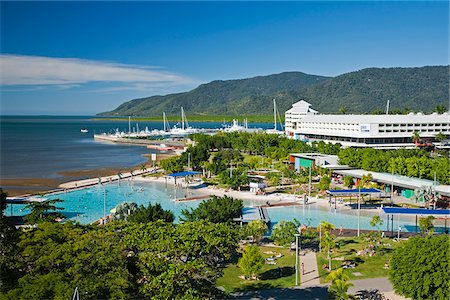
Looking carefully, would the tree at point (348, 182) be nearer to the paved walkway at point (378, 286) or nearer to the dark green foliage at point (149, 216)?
the dark green foliage at point (149, 216)

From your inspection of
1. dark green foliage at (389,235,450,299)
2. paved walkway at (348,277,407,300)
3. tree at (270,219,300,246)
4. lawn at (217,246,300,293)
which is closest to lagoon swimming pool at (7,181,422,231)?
tree at (270,219,300,246)

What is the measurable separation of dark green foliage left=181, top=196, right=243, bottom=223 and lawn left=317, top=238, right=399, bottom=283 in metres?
6.38

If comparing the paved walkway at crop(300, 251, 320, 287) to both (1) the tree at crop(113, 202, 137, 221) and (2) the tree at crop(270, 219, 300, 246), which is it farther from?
(1) the tree at crop(113, 202, 137, 221)

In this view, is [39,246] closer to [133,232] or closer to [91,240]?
[91,240]

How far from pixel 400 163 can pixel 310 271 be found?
84.4 ft

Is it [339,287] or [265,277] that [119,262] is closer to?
[339,287]

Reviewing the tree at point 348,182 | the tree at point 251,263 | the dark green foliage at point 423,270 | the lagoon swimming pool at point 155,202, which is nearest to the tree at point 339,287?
the dark green foliage at point 423,270

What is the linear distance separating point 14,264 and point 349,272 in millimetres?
14017

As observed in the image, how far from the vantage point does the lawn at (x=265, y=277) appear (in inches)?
755

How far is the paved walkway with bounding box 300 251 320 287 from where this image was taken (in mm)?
19547

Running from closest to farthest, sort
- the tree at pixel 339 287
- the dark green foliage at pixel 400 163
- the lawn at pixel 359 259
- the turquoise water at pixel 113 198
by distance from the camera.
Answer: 1. the tree at pixel 339 287
2. the lawn at pixel 359 259
3. the turquoise water at pixel 113 198
4. the dark green foliage at pixel 400 163

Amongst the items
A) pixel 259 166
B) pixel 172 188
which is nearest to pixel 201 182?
pixel 172 188

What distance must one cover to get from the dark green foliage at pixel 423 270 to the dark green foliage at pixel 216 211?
464 inches

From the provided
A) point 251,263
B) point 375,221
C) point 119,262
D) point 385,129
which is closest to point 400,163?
point 375,221
